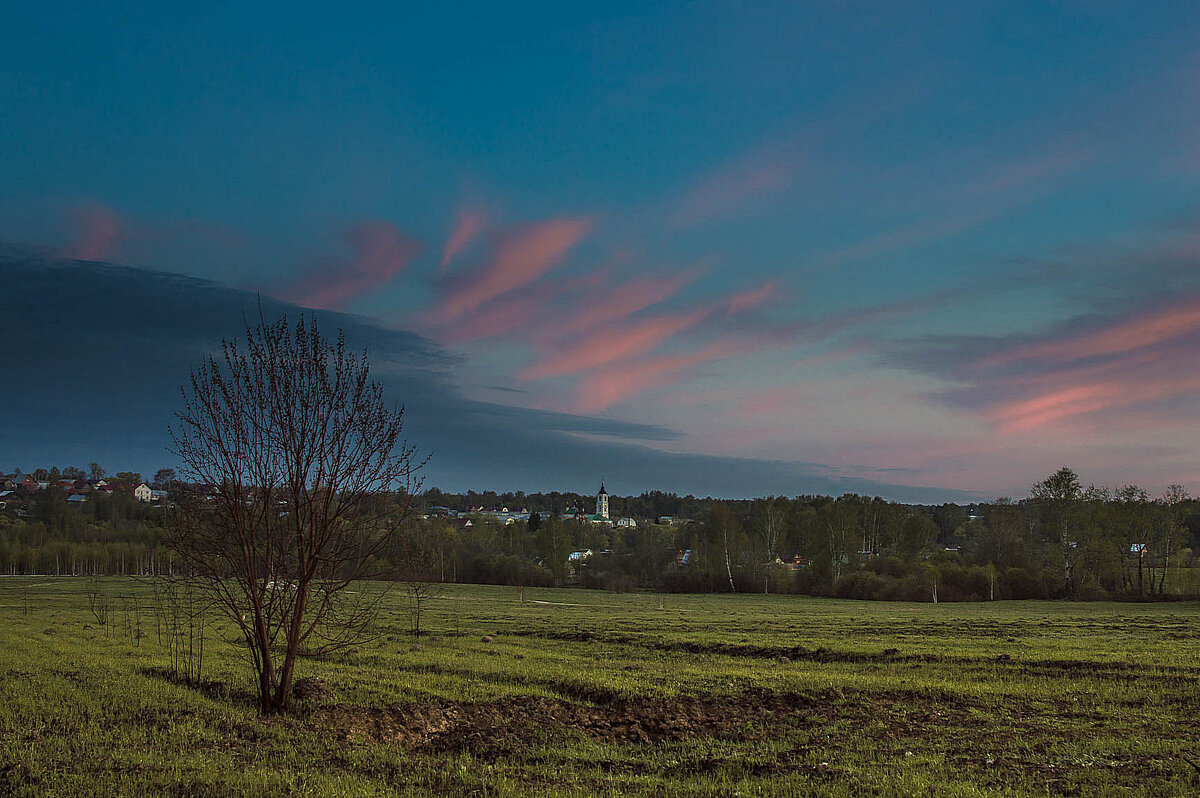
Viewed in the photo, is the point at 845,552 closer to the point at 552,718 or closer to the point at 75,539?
the point at 552,718

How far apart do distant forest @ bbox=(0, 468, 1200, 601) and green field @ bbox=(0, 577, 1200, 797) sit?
3030cm

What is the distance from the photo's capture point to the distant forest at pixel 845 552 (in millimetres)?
78438

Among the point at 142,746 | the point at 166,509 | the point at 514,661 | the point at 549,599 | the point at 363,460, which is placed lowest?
the point at 549,599

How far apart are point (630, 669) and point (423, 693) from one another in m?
7.01

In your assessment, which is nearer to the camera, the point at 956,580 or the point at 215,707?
the point at 215,707

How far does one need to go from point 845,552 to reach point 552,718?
87.2 m

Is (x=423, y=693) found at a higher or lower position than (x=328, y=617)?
lower

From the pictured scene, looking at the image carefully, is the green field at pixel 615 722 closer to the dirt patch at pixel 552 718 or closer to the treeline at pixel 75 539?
the dirt patch at pixel 552 718

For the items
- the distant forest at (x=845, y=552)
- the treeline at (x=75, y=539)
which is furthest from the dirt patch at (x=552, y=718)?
the treeline at (x=75, y=539)

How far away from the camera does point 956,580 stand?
79125mm

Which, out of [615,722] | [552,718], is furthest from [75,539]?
[615,722]

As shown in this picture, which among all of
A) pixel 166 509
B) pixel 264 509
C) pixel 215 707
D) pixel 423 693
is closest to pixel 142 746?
pixel 215 707

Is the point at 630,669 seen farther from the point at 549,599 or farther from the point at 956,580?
the point at 956,580

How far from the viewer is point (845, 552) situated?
95500 millimetres
